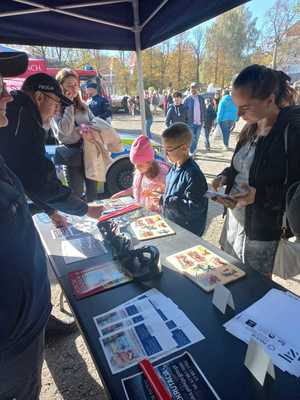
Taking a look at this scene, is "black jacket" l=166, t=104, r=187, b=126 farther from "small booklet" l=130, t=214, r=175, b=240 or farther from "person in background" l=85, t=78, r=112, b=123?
"small booklet" l=130, t=214, r=175, b=240

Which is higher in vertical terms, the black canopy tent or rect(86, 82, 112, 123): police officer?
the black canopy tent

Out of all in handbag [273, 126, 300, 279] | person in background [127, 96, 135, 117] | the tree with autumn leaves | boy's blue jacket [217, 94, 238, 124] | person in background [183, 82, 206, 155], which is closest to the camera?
handbag [273, 126, 300, 279]

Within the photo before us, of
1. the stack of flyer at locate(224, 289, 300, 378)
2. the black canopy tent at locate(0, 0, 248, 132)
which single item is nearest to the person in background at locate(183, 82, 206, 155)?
the black canopy tent at locate(0, 0, 248, 132)

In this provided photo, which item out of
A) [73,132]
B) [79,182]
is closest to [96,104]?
[73,132]

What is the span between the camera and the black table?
31.4 inches

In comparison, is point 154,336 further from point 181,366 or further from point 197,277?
point 197,277

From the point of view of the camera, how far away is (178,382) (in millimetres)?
815

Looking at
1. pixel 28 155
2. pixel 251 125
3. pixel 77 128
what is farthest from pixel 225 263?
pixel 77 128

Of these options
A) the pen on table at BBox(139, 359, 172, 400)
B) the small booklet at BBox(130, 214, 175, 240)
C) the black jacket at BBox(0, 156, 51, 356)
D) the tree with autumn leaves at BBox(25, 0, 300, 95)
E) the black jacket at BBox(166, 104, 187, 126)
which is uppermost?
the tree with autumn leaves at BBox(25, 0, 300, 95)

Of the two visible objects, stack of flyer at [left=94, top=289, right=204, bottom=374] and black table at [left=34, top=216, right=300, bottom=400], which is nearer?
black table at [left=34, top=216, right=300, bottom=400]

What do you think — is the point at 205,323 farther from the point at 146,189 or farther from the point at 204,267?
the point at 146,189

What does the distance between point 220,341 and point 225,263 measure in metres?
0.45

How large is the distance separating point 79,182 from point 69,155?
37 cm

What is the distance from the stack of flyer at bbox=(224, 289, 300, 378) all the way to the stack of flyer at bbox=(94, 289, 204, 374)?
0.52 feet
